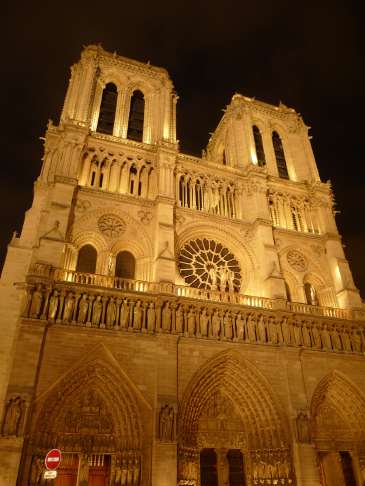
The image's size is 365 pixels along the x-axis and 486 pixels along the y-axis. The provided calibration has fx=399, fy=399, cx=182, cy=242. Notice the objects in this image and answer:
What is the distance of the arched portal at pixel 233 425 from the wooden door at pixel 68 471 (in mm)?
2871

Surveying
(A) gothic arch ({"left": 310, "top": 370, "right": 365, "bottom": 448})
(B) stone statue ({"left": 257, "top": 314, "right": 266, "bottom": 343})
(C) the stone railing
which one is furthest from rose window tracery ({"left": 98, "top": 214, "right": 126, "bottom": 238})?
(A) gothic arch ({"left": 310, "top": 370, "right": 365, "bottom": 448})

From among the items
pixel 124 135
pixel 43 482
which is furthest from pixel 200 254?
pixel 43 482

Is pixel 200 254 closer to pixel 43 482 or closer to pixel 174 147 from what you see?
pixel 174 147

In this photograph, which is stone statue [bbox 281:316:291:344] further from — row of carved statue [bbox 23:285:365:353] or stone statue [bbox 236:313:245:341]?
stone statue [bbox 236:313:245:341]

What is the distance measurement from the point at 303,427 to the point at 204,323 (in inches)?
169

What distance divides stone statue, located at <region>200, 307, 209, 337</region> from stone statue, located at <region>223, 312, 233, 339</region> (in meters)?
0.66

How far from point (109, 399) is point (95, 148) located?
32.1 feet

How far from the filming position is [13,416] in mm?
9648

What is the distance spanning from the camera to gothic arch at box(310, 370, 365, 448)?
13.0m

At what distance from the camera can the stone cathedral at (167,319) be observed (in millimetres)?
10656

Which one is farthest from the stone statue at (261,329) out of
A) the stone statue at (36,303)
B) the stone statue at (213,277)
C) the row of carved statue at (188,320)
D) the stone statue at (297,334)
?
the stone statue at (36,303)

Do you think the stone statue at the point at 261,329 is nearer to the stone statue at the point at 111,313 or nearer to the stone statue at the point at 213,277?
the stone statue at the point at 213,277

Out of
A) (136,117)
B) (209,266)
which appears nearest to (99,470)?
(209,266)

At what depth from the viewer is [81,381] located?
36.1ft
